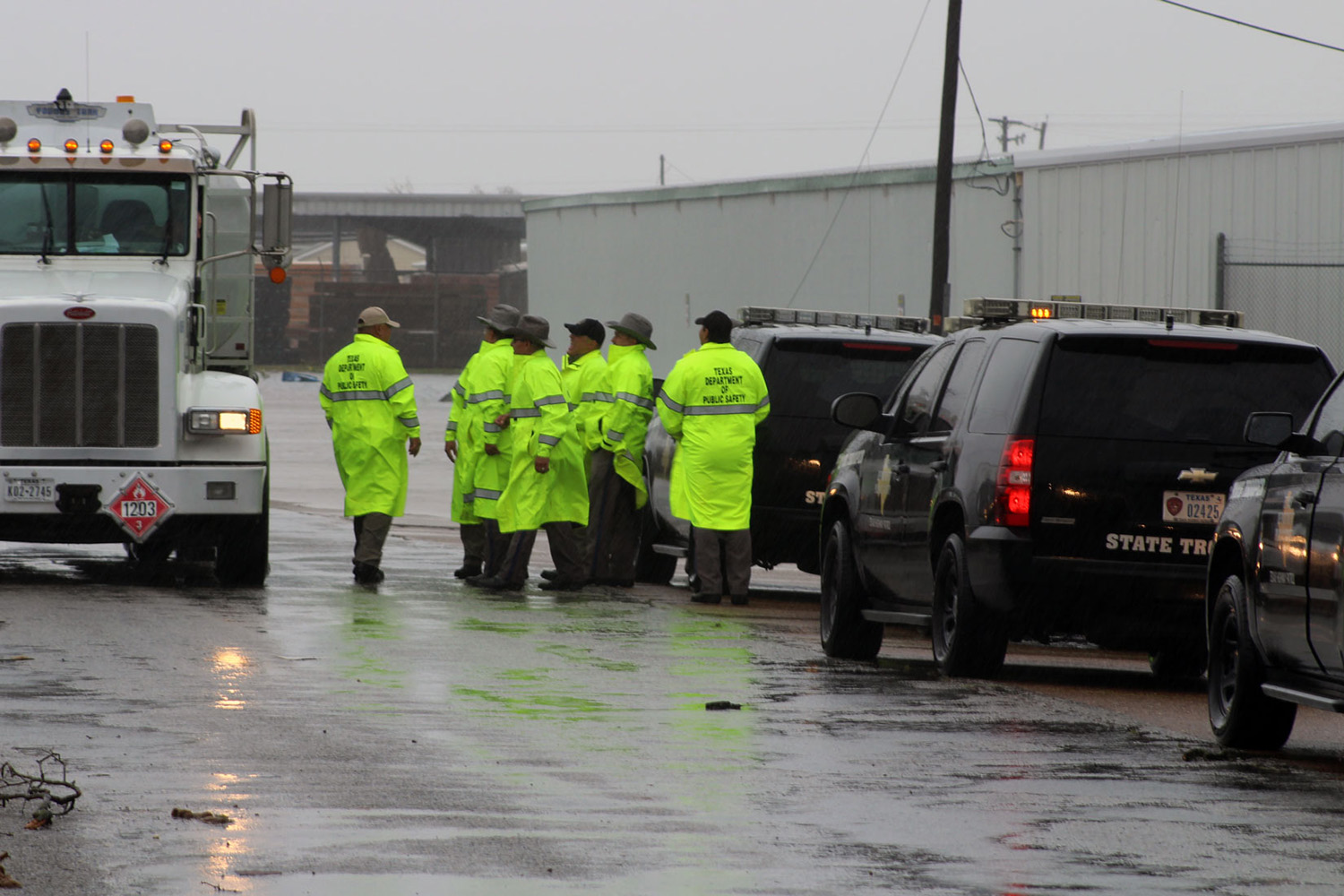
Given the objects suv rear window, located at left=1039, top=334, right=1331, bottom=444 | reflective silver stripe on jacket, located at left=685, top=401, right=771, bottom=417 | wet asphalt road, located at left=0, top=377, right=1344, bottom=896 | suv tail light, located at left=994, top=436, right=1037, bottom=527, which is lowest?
wet asphalt road, located at left=0, top=377, right=1344, bottom=896

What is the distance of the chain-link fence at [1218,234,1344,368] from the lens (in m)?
21.5

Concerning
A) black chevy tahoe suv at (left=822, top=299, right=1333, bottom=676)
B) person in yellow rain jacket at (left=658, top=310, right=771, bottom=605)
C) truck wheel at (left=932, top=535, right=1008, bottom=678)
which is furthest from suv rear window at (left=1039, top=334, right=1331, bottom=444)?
person in yellow rain jacket at (left=658, top=310, right=771, bottom=605)

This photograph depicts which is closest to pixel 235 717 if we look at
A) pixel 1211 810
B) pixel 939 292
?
pixel 1211 810

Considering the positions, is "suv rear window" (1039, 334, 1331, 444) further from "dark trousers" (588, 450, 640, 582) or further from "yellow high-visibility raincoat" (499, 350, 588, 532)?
"dark trousers" (588, 450, 640, 582)

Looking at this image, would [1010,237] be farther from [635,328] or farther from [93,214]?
[93,214]

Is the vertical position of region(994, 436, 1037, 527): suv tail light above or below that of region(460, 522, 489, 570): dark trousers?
above

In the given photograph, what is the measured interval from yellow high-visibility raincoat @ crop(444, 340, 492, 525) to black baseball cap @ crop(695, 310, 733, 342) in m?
1.79

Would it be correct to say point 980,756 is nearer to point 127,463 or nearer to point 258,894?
point 258,894

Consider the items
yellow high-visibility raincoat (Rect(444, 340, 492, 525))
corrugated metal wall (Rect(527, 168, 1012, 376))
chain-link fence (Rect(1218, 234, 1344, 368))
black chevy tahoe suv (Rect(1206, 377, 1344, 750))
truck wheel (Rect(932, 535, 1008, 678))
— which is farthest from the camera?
corrugated metal wall (Rect(527, 168, 1012, 376))

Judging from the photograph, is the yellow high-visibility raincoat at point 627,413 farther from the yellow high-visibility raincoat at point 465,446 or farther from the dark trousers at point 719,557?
the dark trousers at point 719,557

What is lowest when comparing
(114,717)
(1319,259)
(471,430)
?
(114,717)

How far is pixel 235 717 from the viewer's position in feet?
29.3

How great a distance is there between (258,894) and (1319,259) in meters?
17.9

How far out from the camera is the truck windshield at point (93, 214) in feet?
52.2
